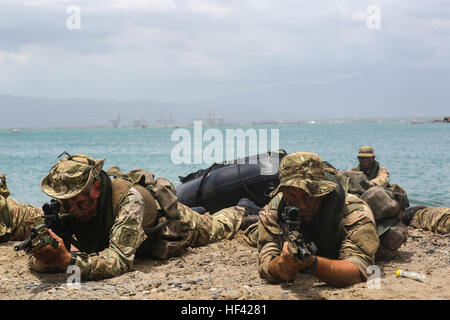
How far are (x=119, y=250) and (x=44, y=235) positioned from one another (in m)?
0.69

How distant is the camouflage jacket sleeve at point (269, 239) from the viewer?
12.3ft

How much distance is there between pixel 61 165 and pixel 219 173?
12.5 ft

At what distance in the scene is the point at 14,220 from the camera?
5758 mm

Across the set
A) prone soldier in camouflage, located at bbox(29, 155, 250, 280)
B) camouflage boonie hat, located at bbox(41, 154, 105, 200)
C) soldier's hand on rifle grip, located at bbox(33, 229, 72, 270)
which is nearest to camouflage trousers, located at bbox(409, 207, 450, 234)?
prone soldier in camouflage, located at bbox(29, 155, 250, 280)

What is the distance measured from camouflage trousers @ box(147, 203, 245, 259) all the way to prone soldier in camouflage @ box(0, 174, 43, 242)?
A: 1.65 meters

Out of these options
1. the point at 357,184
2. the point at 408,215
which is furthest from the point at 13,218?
the point at 408,215

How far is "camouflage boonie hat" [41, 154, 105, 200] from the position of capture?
3705 millimetres

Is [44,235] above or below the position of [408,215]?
above

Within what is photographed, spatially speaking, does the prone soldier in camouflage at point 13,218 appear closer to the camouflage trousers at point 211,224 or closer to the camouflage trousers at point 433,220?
the camouflage trousers at point 211,224

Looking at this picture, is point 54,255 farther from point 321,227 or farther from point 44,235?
→ point 321,227

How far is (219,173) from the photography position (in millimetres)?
7445

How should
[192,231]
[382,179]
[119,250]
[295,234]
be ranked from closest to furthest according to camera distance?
[295,234] → [119,250] → [192,231] → [382,179]
